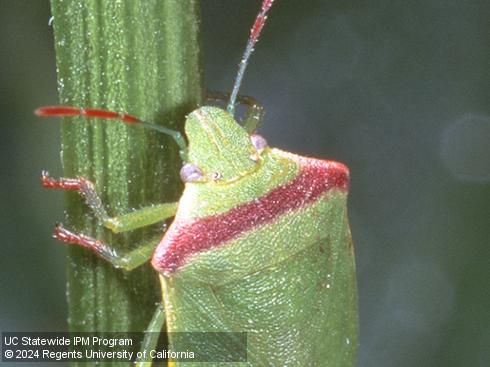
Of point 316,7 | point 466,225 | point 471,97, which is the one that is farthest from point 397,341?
point 316,7

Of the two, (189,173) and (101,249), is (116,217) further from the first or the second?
(189,173)

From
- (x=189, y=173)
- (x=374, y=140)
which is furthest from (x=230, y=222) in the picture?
(x=374, y=140)

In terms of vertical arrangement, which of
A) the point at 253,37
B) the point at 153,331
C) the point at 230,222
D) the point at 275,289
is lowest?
the point at 153,331

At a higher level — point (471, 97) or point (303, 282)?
point (471, 97)

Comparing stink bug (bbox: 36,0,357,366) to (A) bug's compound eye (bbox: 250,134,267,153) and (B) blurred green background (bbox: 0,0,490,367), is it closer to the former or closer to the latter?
(A) bug's compound eye (bbox: 250,134,267,153)

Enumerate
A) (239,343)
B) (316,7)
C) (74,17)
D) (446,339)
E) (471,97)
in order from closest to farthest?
(74,17) → (239,343) → (446,339) → (471,97) → (316,7)

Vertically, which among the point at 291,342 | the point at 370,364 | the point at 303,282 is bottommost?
the point at 370,364

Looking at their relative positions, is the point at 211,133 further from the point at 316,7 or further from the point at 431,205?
the point at 316,7

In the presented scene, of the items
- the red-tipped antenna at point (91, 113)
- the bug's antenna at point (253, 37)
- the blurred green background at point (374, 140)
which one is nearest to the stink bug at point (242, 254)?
the bug's antenna at point (253, 37)
